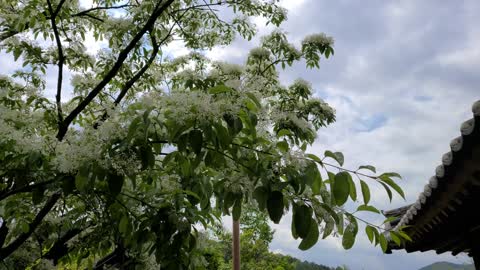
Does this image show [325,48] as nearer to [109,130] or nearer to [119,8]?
[119,8]

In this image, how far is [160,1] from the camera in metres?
3.41

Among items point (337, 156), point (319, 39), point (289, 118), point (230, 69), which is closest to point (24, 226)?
point (289, 118)

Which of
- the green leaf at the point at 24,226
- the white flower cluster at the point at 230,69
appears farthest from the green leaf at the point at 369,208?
the white flower cluster at the point at 230,69

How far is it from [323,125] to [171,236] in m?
4.48

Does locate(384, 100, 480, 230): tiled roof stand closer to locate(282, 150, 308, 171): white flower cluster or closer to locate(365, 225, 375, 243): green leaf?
locate(365, 225, 375, 243): green leaf

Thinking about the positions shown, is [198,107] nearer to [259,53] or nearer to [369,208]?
[369,208]

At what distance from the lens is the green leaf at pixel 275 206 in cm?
144

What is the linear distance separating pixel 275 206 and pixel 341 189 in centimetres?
24

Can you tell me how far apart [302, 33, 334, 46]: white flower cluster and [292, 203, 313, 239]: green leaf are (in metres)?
4.60

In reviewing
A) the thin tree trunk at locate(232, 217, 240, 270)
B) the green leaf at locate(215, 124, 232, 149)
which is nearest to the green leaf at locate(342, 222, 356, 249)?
the green leaf at locate(215, 124, 232, 149)

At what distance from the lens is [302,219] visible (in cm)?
143

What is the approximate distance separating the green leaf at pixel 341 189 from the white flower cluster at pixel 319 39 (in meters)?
4.61

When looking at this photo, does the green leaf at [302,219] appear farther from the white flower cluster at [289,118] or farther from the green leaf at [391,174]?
the white flower cluster at [289,118]

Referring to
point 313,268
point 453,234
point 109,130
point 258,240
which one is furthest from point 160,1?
point 313,268
